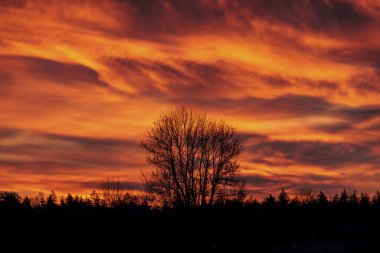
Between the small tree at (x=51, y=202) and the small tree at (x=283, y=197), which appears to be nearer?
the small tree at (x=51, y=202)

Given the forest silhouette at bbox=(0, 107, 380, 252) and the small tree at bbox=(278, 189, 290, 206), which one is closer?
the forest silhouette at bbox=(0, 107, 380, 252)

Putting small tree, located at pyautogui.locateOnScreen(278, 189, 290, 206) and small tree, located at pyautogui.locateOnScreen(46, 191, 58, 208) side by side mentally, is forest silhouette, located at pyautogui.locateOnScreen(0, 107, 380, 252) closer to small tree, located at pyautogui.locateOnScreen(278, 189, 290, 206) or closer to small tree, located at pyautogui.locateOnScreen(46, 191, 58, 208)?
small tree, located at pyautogui.locateOnScreen(46, 191, 58, 208)

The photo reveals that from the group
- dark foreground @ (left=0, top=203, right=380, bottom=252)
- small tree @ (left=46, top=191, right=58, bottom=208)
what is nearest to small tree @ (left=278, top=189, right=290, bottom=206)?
small tree @ (left=46, top=191, right=58, bottom=208)

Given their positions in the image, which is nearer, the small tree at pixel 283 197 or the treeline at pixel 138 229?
the treeline at pixel 138 229

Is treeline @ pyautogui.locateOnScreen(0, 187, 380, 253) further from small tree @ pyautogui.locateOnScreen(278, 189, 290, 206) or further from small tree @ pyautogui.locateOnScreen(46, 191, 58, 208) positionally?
small tree @ pyautogui.locateOnScreen(278, 189, 290, 206)

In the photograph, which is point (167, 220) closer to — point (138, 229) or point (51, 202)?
point (138, 229)

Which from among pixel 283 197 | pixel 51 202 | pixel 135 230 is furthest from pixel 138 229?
pixel 283 197

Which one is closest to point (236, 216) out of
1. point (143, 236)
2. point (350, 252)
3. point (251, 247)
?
point (251, 247)

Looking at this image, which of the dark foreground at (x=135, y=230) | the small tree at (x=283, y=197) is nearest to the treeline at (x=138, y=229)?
the dark foreground at (x=135, y=230)

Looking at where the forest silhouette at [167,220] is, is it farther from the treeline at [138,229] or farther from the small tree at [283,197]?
the small tree at [283,197]

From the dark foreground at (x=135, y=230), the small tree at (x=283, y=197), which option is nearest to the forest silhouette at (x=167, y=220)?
the dark foreground at (x=135, y=230)

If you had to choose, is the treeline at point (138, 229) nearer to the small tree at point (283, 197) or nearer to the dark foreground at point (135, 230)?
the dark foreground at point (135, 230)

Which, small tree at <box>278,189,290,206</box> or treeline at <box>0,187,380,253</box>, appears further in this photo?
small tree at <box>278,189,290,206</box>

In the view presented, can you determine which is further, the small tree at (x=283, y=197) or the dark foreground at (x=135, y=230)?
the small tree at (x=283, y=197)
